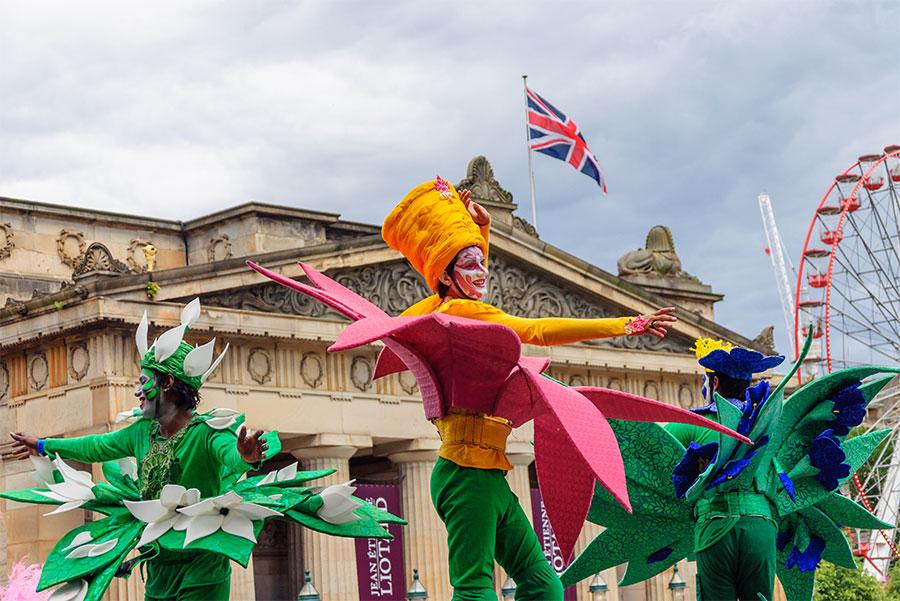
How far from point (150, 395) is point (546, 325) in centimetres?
242

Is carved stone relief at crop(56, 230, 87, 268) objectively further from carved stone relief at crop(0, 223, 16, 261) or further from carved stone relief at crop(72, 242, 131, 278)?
carved stone relief at crop(0, 223, 16, 261)

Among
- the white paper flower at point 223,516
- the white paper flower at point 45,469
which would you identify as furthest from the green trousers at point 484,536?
the white paper flower at point 45,469

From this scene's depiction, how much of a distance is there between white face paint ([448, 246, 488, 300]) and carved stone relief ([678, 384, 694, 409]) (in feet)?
108

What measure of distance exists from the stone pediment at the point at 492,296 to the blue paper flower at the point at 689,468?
22.2 metres

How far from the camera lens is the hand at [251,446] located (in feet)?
31.3

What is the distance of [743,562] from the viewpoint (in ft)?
38.1

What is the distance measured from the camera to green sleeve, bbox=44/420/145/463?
1052cm

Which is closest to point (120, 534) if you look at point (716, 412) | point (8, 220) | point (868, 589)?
point (716, 412)

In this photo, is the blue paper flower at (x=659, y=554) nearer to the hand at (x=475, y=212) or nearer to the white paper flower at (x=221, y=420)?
the hand at (x=475, y=212)

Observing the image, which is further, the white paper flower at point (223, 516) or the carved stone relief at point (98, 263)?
the carved stone relief at point (98, 263)

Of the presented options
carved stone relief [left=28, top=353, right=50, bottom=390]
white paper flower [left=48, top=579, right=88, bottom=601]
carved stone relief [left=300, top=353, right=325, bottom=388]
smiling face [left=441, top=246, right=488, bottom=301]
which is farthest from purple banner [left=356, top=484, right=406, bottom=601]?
white paper flower [left=48, top=579, right=88, bottom=601]

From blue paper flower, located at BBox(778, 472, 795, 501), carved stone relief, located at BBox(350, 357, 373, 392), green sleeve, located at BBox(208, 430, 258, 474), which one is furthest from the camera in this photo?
carved stone relief, located at BBox(350, 357, 373, 392)

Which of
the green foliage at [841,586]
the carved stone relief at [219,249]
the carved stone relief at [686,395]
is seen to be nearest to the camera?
the carved stone relief at [219,249]

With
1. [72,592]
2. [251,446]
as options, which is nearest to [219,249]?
[72,592]
